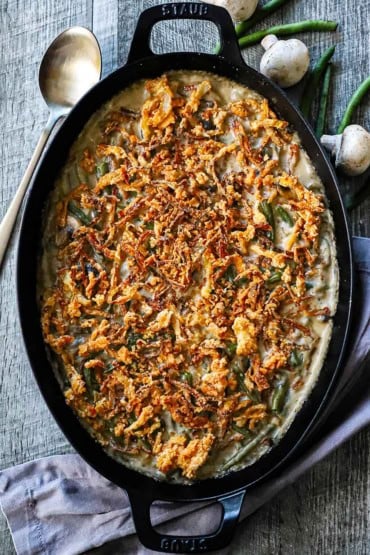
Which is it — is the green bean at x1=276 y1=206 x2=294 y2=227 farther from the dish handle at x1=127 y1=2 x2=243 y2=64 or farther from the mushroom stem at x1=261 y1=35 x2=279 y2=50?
the mushroom stem at x1=261 y1=35 x2=279 y2=50

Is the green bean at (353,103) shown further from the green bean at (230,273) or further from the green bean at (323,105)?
the green bean at (230,273)

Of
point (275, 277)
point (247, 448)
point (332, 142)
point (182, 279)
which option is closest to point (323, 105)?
point (332, 142)

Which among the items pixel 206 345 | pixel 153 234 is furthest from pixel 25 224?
pixel 206 345

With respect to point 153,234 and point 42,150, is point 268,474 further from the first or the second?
point 42,150

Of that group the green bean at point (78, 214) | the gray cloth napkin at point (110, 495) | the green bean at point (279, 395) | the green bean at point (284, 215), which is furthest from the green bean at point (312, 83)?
the green bean at point (279, 395)

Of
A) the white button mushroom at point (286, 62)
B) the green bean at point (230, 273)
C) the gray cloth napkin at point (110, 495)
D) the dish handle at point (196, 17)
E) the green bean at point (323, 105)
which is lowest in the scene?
the gray cloth napkin at point (110, 495)

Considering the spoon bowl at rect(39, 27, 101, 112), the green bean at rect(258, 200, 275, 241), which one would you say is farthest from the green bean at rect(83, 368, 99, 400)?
the spoon bowl at rect(39, 27, 101, 112)
